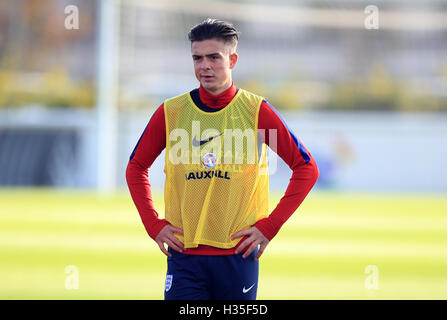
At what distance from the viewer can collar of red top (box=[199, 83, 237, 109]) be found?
4012mm

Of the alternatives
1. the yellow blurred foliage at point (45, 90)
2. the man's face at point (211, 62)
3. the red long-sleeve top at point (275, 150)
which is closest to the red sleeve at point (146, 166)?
the red long-sleeve top at point (275, 150)

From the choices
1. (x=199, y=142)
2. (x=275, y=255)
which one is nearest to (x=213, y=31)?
(x=199, y=142)

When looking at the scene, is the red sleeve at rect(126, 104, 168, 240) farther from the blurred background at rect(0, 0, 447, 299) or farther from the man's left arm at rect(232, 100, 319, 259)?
the blurred background at rect(0, 0, 447, 299)

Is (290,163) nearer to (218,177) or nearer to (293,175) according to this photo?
(293,175)

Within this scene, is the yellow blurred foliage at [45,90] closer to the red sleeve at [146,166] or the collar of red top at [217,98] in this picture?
the red sleeve at [146,166]

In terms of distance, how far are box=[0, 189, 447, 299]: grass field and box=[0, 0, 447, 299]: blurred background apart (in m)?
0.24

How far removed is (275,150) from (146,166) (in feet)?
2.57

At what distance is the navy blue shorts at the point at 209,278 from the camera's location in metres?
3.92

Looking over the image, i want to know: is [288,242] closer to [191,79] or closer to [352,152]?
[352,152]

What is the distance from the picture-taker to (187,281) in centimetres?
392

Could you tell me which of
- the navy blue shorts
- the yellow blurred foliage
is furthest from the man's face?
the yellow blurred foliage

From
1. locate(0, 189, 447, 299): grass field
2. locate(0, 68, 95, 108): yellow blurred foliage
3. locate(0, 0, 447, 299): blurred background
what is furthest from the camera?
locate(0, 68, 95, 108): yellow blurred foliage

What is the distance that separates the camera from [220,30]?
3.93m

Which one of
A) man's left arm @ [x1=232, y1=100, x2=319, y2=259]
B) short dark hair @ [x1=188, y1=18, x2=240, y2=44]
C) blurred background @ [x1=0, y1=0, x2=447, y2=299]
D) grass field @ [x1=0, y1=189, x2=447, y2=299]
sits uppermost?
blurred background @ [x1=0, y1=0, x2=447, y2=299]
